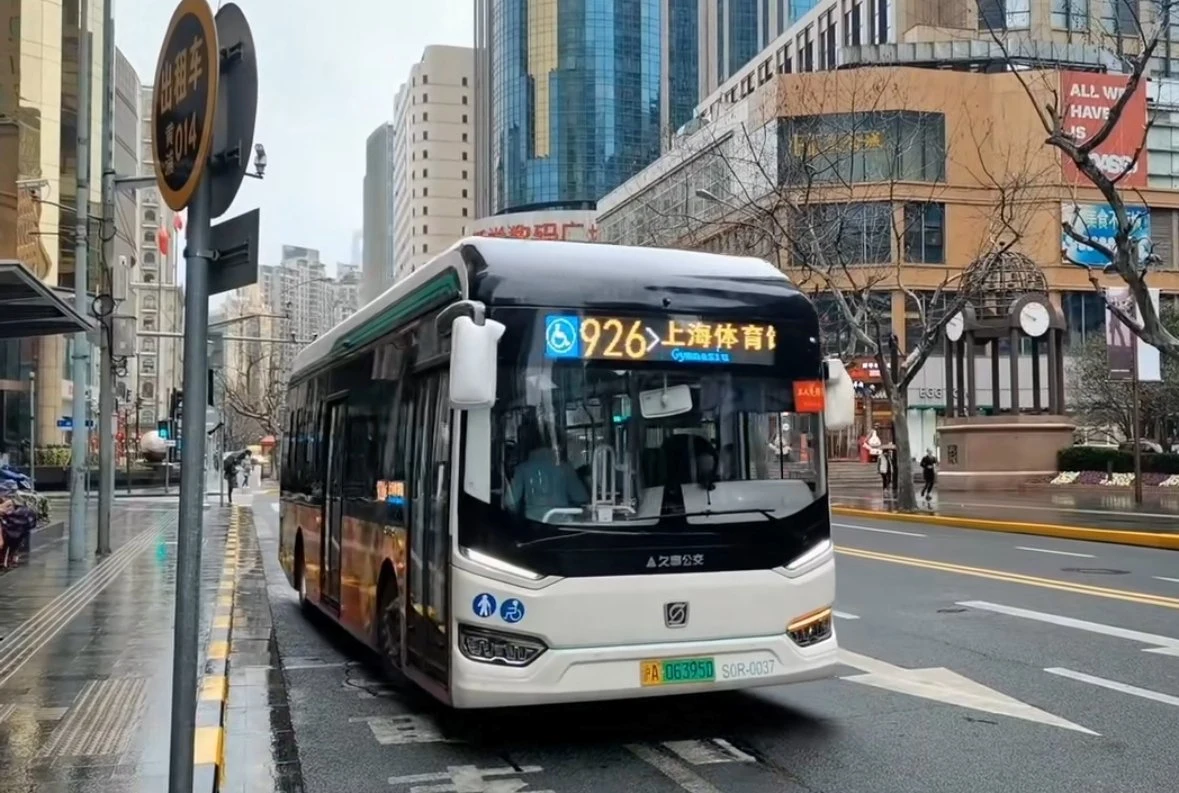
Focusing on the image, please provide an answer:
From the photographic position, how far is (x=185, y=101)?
4.77m

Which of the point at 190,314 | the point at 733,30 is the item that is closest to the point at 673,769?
the point at 190,314

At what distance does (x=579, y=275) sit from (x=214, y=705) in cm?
382

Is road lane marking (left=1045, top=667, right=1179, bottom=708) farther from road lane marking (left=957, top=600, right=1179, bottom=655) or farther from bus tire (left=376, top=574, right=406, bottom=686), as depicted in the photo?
bus tire (left=376, top=574, right=406, bottom=686)

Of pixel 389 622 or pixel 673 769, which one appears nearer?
pixel 673 769

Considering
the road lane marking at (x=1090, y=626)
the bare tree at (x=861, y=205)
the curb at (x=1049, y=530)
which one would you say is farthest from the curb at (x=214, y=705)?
the bare tree at (x=861, y=205)

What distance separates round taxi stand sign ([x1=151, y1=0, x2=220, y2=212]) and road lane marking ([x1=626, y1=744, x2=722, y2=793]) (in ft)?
12.8

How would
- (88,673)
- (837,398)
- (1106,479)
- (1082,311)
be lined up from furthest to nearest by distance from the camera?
(1082,311) < (1106,479) < (88,673) < (837,398)

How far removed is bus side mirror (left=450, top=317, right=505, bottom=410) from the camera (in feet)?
21.1

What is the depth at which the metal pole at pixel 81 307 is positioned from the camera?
1830 cm

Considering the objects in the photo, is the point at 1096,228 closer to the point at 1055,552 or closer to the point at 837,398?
the point at 1055,552

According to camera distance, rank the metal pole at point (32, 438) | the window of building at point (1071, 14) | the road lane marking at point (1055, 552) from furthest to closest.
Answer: the metal pole at point (32, 438), the window of building at point (1071, 14), the road lane marking at point (1055, 552)

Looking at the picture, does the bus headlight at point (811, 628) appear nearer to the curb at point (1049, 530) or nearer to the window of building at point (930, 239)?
the curb at point (1049, 530)

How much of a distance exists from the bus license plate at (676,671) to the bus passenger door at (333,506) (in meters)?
4.56

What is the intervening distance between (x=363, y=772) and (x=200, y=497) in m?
2.71
